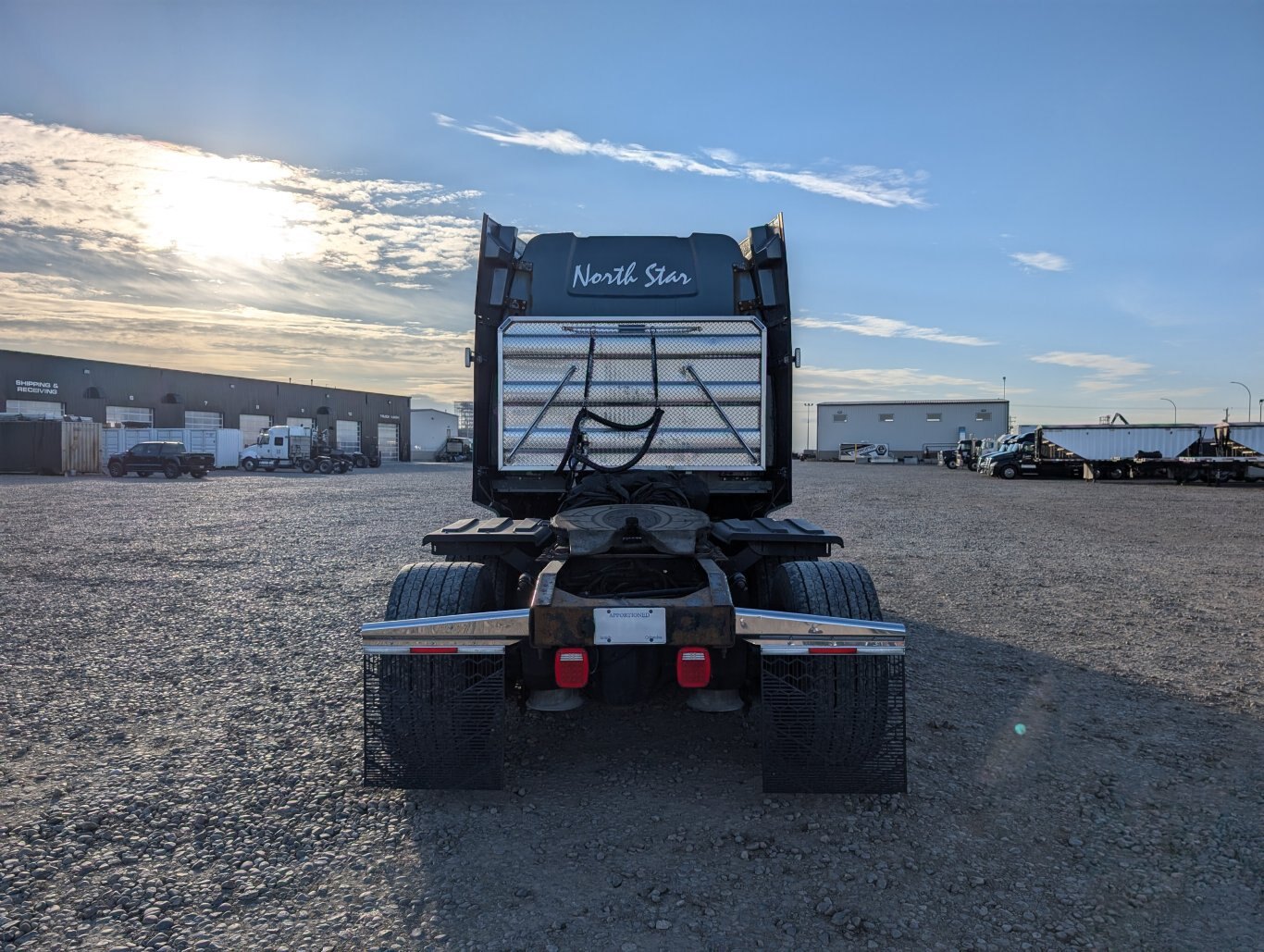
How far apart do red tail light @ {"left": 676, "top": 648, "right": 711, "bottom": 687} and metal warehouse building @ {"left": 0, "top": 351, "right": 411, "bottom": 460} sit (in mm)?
48962

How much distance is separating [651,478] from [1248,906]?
3633 millimetres

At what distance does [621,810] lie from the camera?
3834 mm

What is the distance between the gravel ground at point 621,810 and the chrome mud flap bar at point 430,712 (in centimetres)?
17

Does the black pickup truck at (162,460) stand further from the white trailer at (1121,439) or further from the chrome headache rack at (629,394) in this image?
the white trailer at (1121,439)

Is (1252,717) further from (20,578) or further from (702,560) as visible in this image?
(20,578)

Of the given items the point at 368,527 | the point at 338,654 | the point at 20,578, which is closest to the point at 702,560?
the point at 338,654

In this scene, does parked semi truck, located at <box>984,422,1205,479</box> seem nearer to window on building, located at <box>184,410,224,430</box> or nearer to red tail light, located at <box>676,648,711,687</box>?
red tail light, located at <box>676,648,711,687</box>

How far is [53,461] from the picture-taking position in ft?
119

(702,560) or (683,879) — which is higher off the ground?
(702,560)

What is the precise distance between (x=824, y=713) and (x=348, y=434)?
67507 millimetres

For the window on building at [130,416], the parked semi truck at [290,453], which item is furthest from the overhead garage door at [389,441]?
the parked semi truck at [290,453]

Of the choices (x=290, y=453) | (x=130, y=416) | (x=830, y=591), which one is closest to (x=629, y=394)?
(x=830, y=591)

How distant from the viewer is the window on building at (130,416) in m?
50.0

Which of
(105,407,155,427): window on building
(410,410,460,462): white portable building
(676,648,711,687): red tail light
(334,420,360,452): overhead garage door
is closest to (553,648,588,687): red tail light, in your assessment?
(676,648,711,687): red tail light
